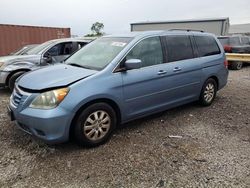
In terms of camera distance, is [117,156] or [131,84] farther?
[131,84]

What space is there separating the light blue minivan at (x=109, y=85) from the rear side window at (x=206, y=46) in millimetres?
24

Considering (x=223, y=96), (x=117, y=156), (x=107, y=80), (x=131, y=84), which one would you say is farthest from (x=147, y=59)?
(x=223, y=96)

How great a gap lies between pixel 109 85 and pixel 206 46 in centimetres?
280

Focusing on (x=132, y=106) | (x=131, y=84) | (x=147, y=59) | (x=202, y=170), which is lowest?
(x=202, y=170)

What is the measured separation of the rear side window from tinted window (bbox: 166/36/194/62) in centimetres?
31

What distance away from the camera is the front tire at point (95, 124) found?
3.37 m

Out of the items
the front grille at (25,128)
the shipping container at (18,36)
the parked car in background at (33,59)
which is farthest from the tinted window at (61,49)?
the shipping container at (18,36)

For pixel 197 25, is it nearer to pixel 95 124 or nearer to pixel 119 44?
pixel 119 44

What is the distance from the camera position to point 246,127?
14.4 ft

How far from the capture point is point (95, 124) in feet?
11.6

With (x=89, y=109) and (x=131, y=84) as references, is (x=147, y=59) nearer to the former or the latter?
(x=131, y=84)

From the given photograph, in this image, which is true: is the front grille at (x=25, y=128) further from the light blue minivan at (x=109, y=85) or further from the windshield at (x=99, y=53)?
the windshield at (x=99, y=53)

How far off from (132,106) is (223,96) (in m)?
3.48

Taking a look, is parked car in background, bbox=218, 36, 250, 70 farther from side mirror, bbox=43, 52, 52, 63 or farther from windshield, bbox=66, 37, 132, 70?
windshield, bbox=66, 37, 132, 70
